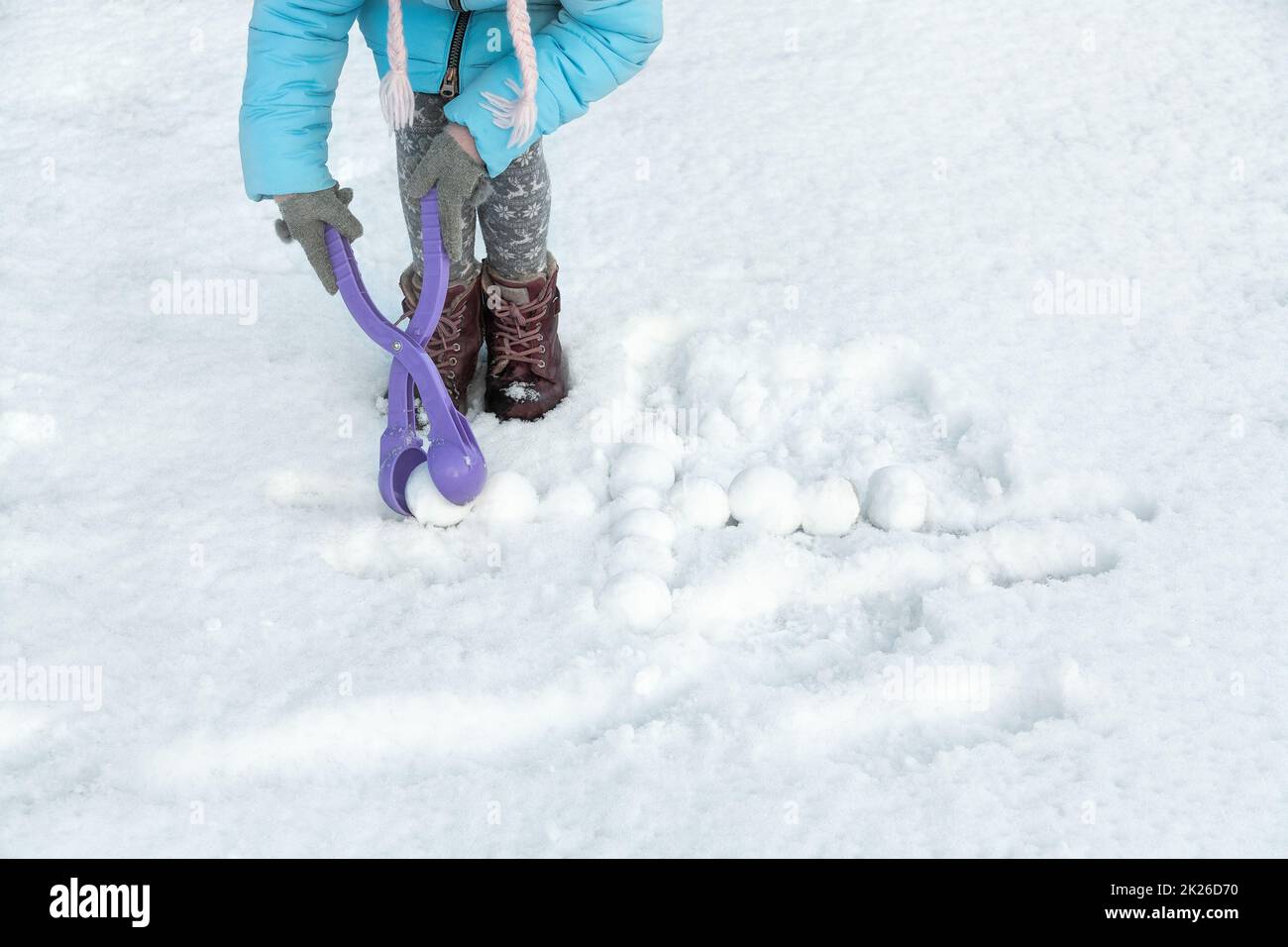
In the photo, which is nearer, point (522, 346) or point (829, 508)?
point (829, 508)

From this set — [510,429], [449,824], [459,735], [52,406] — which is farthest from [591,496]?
[52,406]

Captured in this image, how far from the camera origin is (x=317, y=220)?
163 cm

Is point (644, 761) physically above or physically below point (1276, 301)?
below

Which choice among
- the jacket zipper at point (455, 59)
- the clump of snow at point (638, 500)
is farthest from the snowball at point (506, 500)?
the jacket zipper at point (455, 59)

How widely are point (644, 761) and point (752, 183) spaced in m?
1.53

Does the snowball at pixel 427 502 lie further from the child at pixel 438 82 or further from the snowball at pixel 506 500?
the child at pixel 438 82

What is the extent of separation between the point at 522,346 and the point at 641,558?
19.0 inches

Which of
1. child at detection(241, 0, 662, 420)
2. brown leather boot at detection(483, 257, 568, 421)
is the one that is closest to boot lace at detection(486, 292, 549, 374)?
brown leather boot at detection(483, 257, 568, 421)

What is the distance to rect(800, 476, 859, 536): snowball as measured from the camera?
179 centimetres

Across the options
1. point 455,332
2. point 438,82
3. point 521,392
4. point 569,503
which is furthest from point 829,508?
point 438,82

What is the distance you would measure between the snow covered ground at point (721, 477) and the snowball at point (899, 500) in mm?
23

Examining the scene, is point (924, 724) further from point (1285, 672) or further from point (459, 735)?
point (459, 735)

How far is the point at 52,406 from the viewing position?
Answer: 1.98 m

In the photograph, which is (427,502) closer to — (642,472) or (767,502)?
(642,472)
